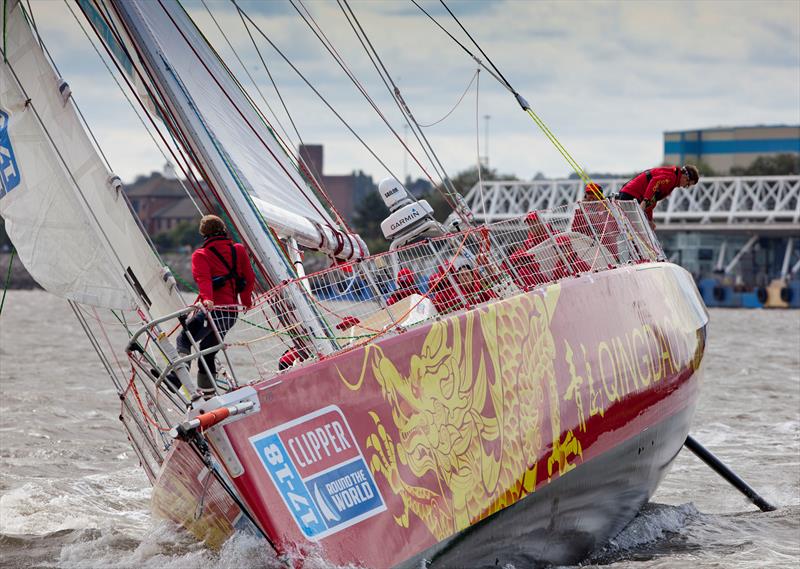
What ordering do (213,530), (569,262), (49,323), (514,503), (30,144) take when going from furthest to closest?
(49,323), (569,262), (30,144), (514,503), (213,530)

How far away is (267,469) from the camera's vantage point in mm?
5797

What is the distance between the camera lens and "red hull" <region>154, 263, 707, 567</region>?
19.4 feet

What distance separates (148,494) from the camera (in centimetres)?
1013

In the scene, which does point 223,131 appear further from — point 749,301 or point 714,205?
point 714,205

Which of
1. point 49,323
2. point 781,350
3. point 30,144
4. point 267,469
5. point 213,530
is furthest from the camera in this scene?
point 49,323

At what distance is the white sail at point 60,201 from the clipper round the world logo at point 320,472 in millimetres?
1732

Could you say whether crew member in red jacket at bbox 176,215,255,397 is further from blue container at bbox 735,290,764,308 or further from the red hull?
blue container at bbox 735,290,764,308

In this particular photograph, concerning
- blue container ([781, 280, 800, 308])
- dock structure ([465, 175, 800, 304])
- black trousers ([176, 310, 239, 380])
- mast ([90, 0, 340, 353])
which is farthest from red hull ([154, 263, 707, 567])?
dock structure ([465, 175, 800, 304])

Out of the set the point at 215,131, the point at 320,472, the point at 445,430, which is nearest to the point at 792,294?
the point at 215,131

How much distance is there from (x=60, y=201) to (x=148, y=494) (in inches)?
130

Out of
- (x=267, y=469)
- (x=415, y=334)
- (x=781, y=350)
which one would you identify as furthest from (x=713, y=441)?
(x=781, y=350)

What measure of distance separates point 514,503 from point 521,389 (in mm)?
620

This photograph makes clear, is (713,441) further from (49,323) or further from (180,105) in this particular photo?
(49,323)

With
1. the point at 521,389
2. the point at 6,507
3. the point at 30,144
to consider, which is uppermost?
the point at 30,144
